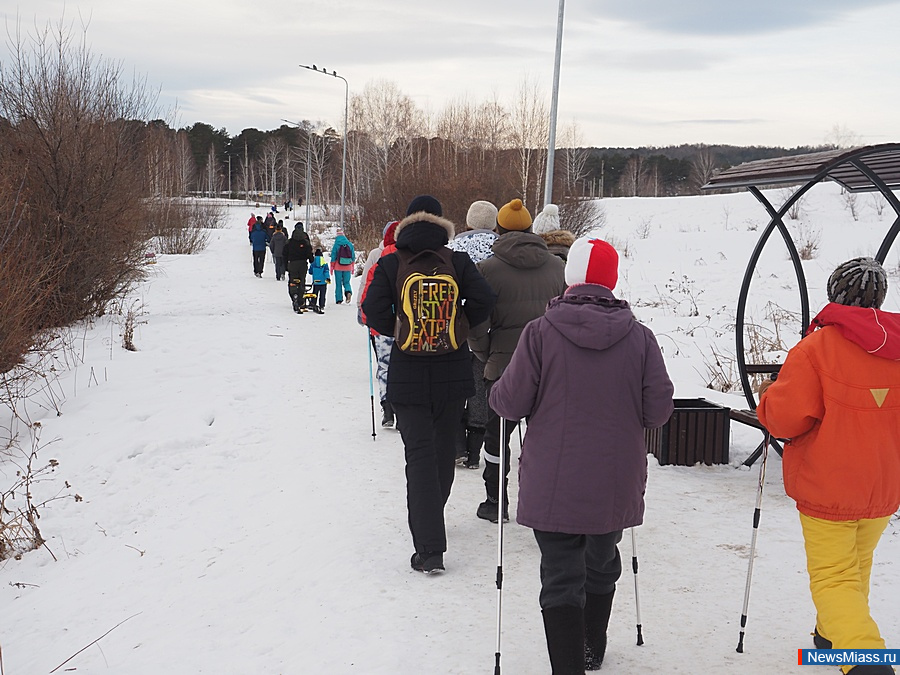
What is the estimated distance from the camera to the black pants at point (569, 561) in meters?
3.35

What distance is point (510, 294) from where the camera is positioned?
560 centimetres

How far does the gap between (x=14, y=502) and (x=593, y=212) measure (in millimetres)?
22974

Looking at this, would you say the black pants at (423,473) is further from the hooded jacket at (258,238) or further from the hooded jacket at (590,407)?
the hooded jacket at (258,238)

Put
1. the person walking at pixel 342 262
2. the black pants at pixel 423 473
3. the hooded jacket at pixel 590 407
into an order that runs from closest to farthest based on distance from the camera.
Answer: the hooded jacket at pixel 590 407 → the black pants at pixel 423 473 → the person walking at pixel 342 262

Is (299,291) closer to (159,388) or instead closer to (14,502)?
(159,388)

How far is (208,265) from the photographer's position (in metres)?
28.3

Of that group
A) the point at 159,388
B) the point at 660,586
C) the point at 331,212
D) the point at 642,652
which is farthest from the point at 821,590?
the point at 331,212

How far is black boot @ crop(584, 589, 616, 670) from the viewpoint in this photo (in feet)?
11.9

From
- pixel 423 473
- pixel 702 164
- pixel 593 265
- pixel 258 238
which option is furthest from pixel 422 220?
pixel 702 164

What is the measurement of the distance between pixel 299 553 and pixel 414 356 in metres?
1.58

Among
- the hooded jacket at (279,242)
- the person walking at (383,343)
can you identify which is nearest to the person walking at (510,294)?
the person walking at (383,343)

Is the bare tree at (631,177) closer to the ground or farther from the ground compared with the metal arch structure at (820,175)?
farther from the ground

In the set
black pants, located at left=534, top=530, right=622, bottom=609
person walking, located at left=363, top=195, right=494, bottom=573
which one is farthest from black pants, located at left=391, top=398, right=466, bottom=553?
black pants, located at left=534, top=530, right=622, bottom=609

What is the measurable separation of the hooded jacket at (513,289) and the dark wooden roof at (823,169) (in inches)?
82.3
